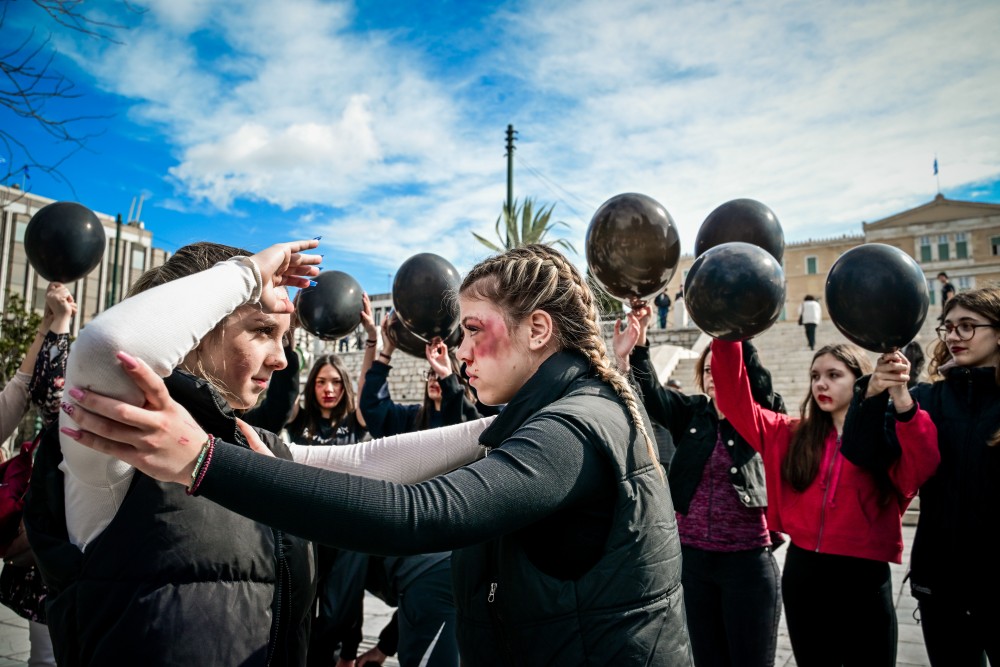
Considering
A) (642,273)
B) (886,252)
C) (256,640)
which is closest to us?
(256,640)

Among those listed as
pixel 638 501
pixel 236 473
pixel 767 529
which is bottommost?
pixel 767 529

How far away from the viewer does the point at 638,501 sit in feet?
4.80

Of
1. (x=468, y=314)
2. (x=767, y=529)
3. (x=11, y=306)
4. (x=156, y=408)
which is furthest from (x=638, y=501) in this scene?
(x=11, y=306)

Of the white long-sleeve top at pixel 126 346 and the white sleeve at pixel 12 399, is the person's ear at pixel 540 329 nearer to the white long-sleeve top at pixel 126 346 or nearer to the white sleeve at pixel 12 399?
the white long-sleeve top at pixel 126 346

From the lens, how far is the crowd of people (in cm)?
105

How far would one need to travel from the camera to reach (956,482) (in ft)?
10.2

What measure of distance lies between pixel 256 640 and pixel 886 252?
293 cm

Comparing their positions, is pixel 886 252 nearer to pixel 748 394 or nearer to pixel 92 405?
pixel 748 394

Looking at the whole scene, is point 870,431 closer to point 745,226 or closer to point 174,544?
point 745,226

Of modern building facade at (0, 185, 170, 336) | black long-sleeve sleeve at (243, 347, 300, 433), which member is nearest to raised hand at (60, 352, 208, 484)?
black long-sleeve sleeve at (243, 347, 300, 433)

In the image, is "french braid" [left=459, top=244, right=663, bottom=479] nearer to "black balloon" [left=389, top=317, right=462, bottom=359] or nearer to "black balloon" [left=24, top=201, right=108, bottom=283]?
"black balloon" [left=389, top=317, right=462, bottom=359]

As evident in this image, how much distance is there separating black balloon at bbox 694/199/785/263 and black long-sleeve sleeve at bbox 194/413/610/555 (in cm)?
302

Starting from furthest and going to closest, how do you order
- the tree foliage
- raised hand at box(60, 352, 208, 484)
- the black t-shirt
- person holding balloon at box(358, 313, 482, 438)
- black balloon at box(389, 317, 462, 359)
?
the tree foliage, the black t-shirt, black balloon at box(389, 317, 462, 359), person holding balloon at box(358, 313, 482, 438), raised hand at box(60, 352, 208, 484)

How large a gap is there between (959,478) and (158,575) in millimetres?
3330
